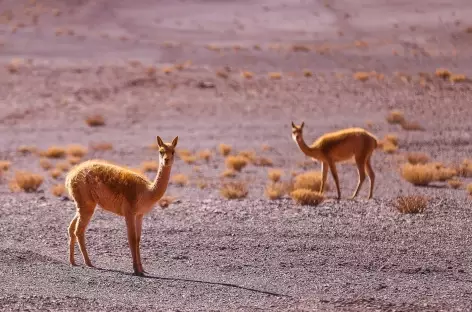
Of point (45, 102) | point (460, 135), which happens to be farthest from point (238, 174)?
point (45, 102)

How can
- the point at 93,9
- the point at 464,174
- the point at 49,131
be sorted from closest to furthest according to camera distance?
the point at 464,174, the point at 49,131, the point at 93,9

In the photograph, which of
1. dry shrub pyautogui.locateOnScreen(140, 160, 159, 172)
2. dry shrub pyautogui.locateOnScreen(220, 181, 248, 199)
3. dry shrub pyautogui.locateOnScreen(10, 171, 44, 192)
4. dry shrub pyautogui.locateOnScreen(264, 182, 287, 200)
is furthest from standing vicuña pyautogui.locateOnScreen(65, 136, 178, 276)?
dry shrub pyautogui.locateOnScreen(140, 160, 159, 172)

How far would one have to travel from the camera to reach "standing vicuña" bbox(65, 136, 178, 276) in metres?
11.1

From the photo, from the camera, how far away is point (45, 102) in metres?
39.0

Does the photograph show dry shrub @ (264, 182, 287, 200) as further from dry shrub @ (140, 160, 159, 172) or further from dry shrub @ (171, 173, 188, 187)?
dry shrub @ (140, 160, 159, 172)

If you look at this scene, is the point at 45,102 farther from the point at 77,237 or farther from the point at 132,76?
the point at 77,237

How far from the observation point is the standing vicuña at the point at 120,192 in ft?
36.4

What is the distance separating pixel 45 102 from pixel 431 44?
87.3 ft

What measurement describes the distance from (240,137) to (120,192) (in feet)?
65.2

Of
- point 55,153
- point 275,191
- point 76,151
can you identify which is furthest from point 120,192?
point 55,153

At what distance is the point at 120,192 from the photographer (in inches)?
445

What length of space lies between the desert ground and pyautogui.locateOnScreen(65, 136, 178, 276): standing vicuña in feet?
1.73

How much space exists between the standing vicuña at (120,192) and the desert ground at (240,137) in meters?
0.53

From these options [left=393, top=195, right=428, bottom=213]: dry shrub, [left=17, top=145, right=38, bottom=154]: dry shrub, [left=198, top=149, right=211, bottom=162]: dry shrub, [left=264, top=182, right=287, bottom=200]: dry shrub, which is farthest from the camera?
[left=17, top=145, right=38, bottom=154]: dry shrub
